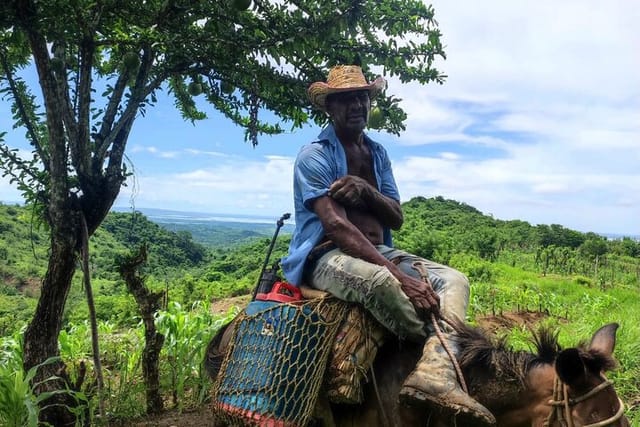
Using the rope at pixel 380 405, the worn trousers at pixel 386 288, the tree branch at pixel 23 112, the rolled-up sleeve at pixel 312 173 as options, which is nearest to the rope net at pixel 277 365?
the worn trousers at pixel 386 288

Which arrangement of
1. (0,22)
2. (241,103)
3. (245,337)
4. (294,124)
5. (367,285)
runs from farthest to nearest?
(241,103) < (294,124) < (0,22) < (245,337) < (367,285)

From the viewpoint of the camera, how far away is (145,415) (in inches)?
197

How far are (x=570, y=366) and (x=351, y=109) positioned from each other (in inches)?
75.4

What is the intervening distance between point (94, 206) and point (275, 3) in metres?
2.08

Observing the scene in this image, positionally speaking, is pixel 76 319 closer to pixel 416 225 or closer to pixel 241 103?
pixel 241 103

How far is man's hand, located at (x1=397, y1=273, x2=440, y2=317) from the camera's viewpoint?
2.75 m

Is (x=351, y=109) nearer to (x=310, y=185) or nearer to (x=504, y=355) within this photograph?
(x=310, y=185)

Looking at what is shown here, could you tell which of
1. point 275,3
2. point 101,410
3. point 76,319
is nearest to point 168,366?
point 101,410

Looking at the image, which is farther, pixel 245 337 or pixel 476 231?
pixel 476 231

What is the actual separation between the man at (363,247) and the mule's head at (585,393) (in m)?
0.30

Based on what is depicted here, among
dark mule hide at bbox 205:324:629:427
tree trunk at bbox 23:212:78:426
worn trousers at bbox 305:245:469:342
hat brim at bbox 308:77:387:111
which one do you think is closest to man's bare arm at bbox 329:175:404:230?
worn trousers at bbox 305:245:469:342

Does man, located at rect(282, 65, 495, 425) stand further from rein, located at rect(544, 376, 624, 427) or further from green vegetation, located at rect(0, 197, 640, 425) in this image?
green vegetation, located at rect(0, 197, 640, 425)

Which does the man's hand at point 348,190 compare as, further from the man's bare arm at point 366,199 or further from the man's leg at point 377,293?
the man's leg at point 377,293

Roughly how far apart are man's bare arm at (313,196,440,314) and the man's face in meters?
0.58
